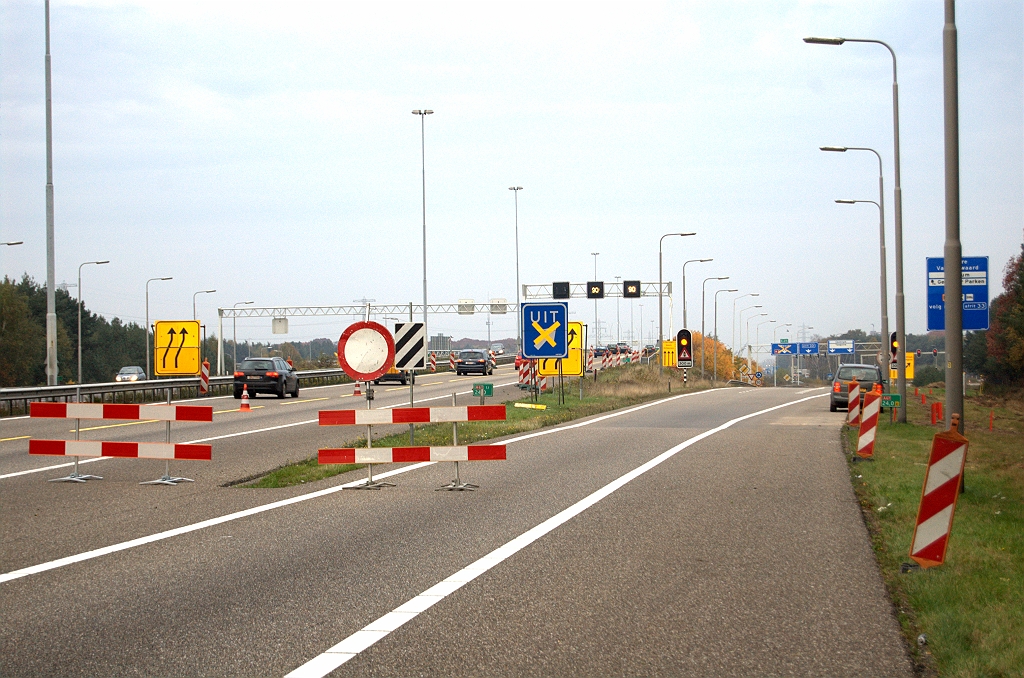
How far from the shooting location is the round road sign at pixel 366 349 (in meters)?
14.9

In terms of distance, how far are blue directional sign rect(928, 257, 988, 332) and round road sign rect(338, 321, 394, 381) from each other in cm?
828

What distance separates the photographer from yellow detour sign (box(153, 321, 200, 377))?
120 ft

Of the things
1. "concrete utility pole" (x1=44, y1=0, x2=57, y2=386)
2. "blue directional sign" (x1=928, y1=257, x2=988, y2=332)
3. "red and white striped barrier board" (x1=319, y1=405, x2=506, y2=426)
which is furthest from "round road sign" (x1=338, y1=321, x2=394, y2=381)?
"concrete utility pole" (x1=44, y1=0, x2=57, y2=386)

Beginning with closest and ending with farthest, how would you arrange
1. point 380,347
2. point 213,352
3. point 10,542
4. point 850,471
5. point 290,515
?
point 10,542 → point 290,515 → point 380,347 → point 850,471 → point 213,352

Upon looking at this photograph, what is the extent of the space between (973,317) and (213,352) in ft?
524

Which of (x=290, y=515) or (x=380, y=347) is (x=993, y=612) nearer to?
(x=290, y=515)

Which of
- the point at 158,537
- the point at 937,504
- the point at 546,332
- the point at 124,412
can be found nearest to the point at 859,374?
the point at 546,332

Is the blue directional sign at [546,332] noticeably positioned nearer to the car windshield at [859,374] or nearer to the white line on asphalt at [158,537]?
the white line on asphalt at [158,537]

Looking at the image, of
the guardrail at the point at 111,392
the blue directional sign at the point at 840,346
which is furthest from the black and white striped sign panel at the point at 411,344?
the blue directional sign at the point at 840,346

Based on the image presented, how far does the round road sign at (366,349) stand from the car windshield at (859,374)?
25.4 metres

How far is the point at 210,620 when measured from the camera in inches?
273

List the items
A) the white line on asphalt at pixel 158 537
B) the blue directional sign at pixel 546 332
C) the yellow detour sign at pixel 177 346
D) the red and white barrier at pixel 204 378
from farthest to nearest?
the red and white barrier at pixel 204 378
the yellow detour sign at pixel 177 346
the blue directional sign at pixel 546 332
the white line on asphalt at pixel 158 537

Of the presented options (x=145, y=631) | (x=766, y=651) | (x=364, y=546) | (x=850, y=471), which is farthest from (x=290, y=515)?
(x=850, y=471)

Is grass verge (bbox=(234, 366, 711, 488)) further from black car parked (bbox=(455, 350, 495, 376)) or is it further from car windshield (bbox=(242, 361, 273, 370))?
black car parked (bbox=(455, 350, 495, 376))
